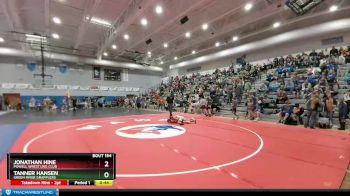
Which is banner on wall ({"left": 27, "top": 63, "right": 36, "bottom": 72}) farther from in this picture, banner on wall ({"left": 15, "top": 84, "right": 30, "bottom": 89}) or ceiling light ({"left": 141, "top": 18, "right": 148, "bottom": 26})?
ceiling light ({"left": 141, "top": 18, "right": 148, "bottom": 26})

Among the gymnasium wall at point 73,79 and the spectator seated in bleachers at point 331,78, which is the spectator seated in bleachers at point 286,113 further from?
the gymnasium wall at point 73,79

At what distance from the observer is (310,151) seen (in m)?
4.23

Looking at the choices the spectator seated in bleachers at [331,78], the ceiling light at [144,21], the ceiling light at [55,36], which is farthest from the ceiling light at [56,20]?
the spectator seated in bleachers at [331,78]

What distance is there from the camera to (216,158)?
3764mm

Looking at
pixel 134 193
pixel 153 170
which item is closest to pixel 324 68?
pixel 153 170

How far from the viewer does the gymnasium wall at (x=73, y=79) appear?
784 inches

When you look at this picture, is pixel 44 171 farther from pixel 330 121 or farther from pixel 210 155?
pixel 330 121

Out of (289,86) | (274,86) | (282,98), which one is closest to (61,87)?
(274,86)

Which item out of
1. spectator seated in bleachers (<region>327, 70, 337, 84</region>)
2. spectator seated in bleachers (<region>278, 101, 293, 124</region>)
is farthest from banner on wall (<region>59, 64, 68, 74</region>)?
spectator seated in bleachers (<region>327, 70, 337, 84</region>)

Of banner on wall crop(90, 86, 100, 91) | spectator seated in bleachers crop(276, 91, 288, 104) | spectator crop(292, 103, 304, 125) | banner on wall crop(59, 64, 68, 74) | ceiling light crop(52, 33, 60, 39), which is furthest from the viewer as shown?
banner on wall crop(90, 86, 100, 91)
